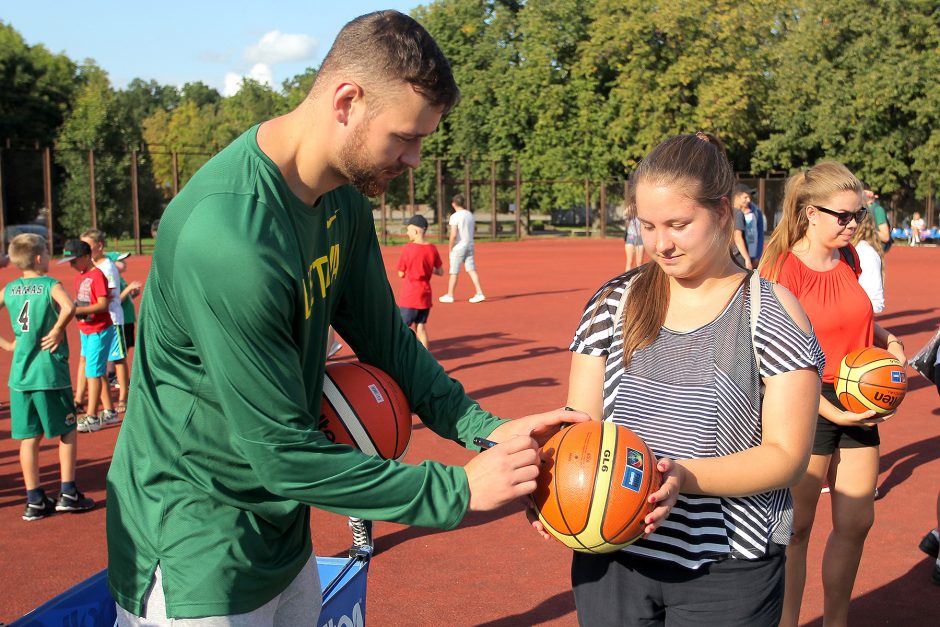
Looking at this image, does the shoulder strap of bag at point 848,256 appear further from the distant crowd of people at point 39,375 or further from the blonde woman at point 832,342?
the distant crowd of people at point 39,375

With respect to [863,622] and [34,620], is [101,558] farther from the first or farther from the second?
[863,622]

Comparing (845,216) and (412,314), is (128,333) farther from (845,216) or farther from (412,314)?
(845,216)

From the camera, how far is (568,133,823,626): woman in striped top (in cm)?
253

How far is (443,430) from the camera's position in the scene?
281 centimetres

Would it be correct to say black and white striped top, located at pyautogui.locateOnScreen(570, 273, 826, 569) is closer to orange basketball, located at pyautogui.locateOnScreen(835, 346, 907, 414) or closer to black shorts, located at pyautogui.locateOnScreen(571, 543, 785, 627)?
black shorts, located at pyautogui.locateOnScreen(571, 543, 785, 627)

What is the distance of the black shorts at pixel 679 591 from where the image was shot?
258cm

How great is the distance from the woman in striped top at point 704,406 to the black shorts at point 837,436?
1.78m

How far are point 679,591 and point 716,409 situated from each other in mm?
535

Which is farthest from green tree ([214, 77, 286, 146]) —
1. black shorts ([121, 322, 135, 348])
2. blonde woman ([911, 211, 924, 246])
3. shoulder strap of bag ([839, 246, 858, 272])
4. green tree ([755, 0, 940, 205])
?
shoulder strap of bag ([839, 246, 858, 272])

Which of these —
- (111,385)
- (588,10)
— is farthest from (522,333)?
(588,10)

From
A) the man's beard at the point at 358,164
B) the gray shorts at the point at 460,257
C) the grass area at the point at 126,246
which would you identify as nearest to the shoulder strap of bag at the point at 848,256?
the man's beard at the point at 358,164

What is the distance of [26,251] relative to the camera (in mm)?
6953

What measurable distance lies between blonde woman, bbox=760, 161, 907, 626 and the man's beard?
289 centimetres

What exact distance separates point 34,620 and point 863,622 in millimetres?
3957
